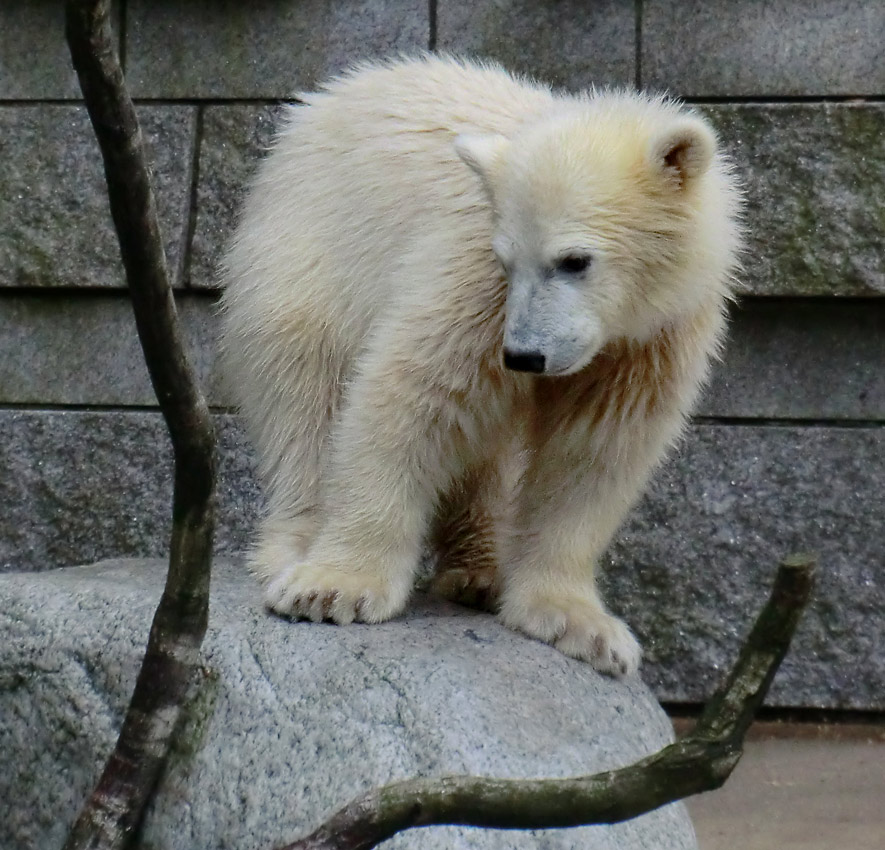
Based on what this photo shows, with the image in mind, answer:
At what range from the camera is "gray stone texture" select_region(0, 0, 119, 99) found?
455 cm

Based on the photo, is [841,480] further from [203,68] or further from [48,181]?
[48,181]

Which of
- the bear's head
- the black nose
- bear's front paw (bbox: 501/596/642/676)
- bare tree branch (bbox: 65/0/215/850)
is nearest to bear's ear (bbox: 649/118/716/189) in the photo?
the bear's head

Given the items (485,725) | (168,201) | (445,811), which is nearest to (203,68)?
(168,201)

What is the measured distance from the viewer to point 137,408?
4.64 meters

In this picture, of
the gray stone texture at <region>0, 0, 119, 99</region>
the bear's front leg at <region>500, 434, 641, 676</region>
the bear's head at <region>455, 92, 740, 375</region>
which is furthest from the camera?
the gray stone texture at <region>0, 0, 119, 99</region>

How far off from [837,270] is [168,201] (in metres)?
2.22

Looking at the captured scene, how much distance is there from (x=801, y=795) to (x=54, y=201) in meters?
3.10

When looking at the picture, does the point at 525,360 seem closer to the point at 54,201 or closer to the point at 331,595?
the point at 331,595

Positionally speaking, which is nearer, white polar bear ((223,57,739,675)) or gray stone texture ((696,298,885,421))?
white polar bear ((223,57,739,675))

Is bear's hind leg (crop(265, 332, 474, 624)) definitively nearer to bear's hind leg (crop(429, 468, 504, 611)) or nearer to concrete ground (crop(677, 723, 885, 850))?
bear's hind leg (crop(429, 468, 504, 611))

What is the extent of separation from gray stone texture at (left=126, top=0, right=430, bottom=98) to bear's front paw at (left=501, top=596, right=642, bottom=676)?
87.8 inches

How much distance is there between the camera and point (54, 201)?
458 cm

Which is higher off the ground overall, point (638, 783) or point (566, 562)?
point (638, 783)

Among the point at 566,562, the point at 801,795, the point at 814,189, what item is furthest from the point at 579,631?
the point at 814,189
